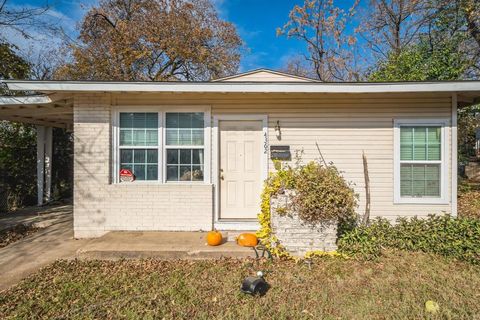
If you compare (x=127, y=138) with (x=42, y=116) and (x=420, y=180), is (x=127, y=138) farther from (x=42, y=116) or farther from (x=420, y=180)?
(x=420, y=180)

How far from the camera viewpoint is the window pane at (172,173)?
5164mm

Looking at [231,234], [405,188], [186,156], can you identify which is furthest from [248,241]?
[405,188]

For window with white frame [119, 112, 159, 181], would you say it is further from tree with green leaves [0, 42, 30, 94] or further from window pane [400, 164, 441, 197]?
tree with green leaves [0, 42, 30, 94]

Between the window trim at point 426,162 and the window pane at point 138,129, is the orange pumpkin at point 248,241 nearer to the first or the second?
the window pane at point 138,129

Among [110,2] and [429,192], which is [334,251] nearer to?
[429,192]

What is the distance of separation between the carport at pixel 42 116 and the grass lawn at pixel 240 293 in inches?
132

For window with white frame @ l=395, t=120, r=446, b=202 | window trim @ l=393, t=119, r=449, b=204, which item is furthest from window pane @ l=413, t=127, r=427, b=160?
window trim @ l=393, t=119, r=449, b=204

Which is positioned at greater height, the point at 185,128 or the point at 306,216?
the point at 185,128

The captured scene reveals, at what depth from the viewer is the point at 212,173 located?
17.0ft

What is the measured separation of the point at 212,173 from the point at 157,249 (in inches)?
67.7

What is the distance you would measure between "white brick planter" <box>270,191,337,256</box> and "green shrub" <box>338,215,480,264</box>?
0.29 meters

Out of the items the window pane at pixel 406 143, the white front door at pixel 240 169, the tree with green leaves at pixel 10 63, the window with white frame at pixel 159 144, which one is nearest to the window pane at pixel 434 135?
the window pane at pixel 406 143

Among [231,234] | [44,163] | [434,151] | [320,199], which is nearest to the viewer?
[320,199]

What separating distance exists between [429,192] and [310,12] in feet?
45.7
